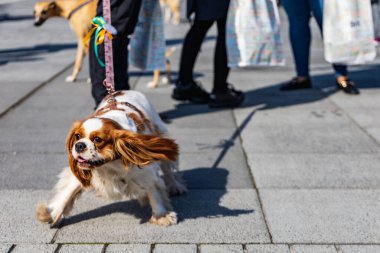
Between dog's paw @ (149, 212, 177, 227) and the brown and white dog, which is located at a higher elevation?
the brown and white dog

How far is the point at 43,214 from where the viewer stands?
3.56 metres

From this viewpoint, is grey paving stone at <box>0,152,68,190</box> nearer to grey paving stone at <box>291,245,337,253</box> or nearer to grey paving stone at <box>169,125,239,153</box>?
grey paving stone at <box>169,125,239,153</box>

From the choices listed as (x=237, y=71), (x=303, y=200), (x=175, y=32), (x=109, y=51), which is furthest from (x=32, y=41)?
(x=303, y=200)

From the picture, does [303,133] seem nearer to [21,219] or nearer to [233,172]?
[233,172]

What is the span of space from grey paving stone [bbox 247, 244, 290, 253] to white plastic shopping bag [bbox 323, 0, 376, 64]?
3.79 metres

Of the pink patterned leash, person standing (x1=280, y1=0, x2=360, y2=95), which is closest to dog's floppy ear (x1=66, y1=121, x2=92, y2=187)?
the pink patterned leash

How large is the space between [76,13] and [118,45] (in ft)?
10.0

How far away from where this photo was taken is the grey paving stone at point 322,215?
3498mm

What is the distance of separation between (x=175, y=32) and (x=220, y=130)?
8.60 meters

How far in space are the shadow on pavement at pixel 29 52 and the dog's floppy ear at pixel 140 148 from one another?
21.5 feet

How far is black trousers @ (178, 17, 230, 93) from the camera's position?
625 cm

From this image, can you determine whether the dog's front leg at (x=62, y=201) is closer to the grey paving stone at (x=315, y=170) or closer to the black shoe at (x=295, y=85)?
the grey paving stone at (x=315, y=170)

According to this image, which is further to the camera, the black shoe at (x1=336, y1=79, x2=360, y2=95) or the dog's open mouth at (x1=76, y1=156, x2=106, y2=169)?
the black shoe at (x1=336, y1=79, x2=360, y2=95)

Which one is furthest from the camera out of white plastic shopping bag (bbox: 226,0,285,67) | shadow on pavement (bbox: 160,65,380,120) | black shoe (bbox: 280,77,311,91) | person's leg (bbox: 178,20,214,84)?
black shoe (bbox: 280,77,311,91)
